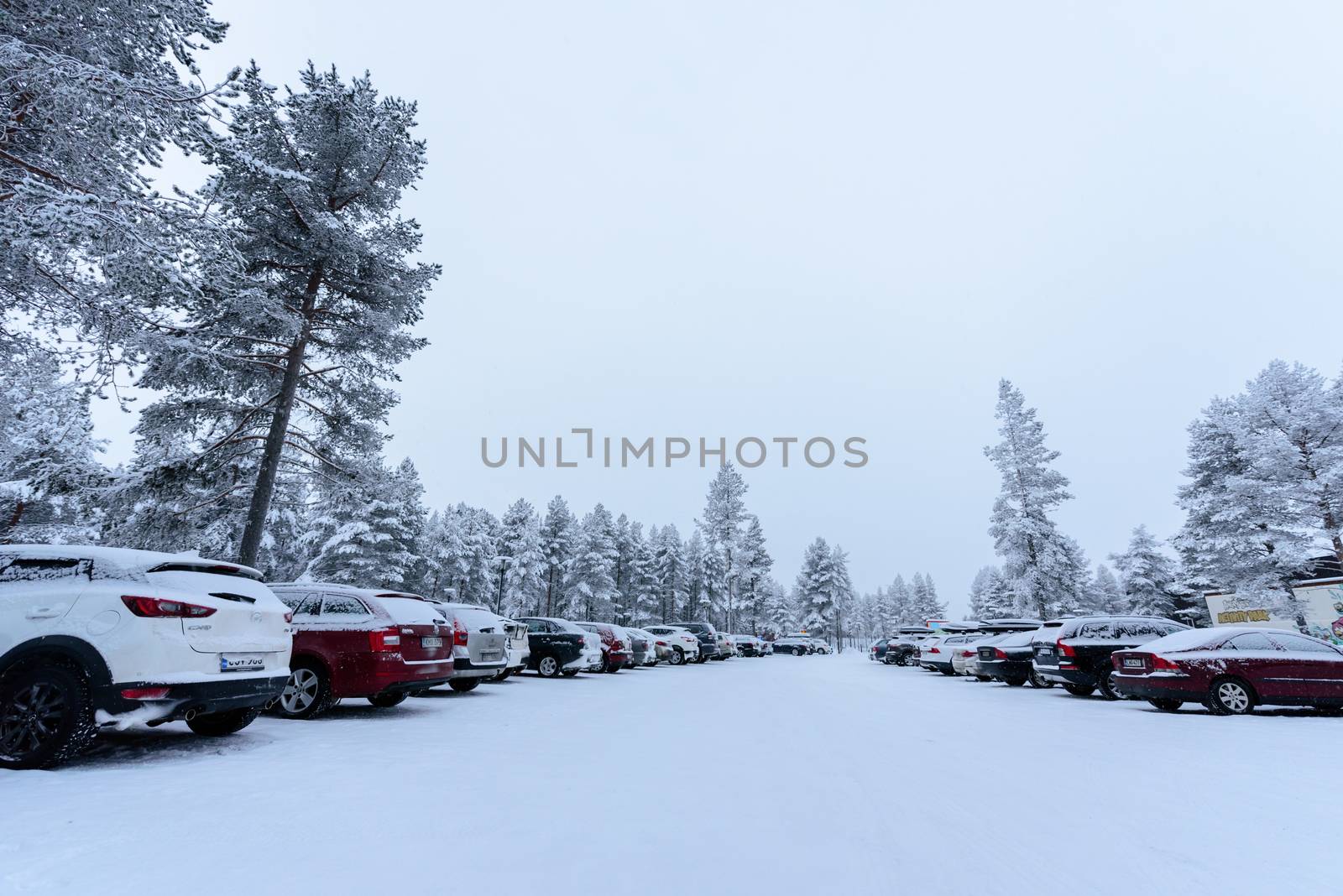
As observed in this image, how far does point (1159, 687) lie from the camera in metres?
10.6

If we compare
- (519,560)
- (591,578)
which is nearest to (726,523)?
(591,578)

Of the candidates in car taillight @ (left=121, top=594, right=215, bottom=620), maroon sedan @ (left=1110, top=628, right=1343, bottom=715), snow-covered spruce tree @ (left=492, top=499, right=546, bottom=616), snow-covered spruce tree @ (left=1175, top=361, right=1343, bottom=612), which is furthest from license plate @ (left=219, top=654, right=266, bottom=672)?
snow-covered spruce tree @ (left=492, top=499, right=546, bottom=616)

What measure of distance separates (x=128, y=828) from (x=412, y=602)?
224 inches

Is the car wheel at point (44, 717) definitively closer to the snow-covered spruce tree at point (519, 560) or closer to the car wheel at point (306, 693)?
the car wheel at point (306, 693)

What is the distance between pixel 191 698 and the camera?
5254mm

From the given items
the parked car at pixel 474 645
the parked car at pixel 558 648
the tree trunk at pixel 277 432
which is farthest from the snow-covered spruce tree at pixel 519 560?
the parked car at pixel 474 645

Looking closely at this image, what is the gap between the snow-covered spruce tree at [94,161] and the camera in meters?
6.34

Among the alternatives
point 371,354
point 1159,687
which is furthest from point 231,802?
point 1159,687

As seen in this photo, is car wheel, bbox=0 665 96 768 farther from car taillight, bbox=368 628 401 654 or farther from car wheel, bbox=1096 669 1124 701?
car wheel, bbox=1096 669 1124 701

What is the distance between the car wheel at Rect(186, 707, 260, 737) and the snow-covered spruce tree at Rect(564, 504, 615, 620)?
4568cm

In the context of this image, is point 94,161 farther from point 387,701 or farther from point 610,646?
point 610,646

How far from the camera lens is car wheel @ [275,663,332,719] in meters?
8.20

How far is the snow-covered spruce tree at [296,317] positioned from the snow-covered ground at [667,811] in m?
8.02

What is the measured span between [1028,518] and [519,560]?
1436 inches
